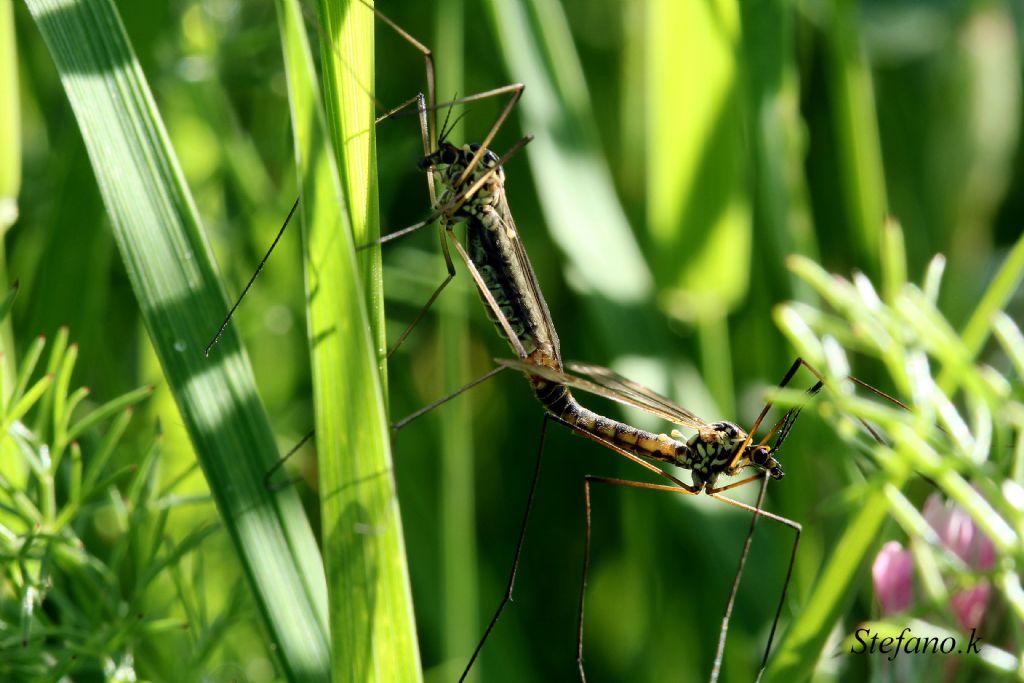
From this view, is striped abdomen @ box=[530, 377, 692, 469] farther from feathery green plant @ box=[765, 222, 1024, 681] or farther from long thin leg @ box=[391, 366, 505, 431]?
feathery green plant @ box=[765, 222, 1024, 681]

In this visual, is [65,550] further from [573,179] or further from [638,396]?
[573,179]

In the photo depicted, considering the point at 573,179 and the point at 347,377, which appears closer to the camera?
the point at 347,377

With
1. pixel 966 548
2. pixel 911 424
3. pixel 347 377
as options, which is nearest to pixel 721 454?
pixel 966 548

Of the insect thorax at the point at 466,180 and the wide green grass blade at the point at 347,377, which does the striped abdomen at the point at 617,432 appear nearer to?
the insect thorax at the point at 466,180

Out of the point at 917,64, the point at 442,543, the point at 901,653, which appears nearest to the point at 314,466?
the point at 442,543

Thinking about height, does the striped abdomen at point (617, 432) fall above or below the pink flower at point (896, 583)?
above

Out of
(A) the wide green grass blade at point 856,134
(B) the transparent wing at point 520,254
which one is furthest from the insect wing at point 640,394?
(A) the wide green grass blade at point 856,134
